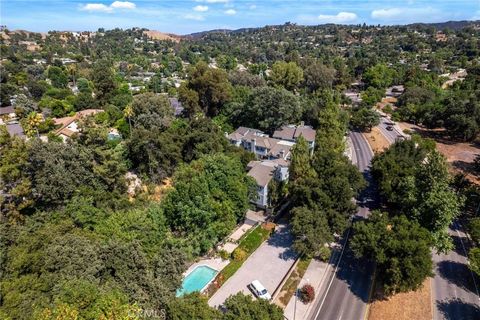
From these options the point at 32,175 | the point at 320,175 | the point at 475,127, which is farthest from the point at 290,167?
the point at 475,127

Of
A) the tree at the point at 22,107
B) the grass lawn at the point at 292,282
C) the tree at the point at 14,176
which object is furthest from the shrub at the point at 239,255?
the tree at the point at 22,107

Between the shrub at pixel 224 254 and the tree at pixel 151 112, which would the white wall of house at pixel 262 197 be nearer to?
the shrub at pixel 224 254

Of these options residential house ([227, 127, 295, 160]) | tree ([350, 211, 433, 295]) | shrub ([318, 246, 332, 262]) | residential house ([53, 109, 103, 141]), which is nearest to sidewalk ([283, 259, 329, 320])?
shrub ([318, 246, 332, 262])

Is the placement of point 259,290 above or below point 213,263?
above

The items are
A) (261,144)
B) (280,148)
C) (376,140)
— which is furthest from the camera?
(376,140)

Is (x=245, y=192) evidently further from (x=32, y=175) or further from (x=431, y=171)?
(x=32, y=175)

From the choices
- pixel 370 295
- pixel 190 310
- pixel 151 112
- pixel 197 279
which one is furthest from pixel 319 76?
pixel 190 310

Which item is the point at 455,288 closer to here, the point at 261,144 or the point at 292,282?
the point at 292,282
